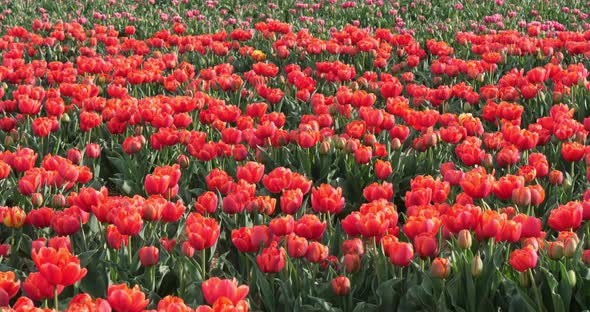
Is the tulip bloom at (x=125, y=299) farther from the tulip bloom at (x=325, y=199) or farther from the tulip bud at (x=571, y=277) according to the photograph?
the tulip bud at (x=571, y=277)

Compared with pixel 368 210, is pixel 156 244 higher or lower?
lower

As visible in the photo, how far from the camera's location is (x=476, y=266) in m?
2.55

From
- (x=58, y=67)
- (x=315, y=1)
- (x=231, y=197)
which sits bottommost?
(x=315, y=1)

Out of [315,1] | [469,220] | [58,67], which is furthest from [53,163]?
[315,1]

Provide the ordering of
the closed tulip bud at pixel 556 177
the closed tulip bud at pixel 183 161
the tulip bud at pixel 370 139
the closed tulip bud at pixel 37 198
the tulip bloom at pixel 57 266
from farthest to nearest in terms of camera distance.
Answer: the tulip bud at pixel 370 139
the closed tulip bud at pixel 183 161
the closed tulip bud at pixel 556 177
the closed tulip bud at pixel 37 198
the tulip bloom at pixel 57 266

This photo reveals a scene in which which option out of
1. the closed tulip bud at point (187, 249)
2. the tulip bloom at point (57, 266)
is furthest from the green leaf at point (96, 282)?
the tulip bloom at point (57, 266)

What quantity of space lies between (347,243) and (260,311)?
16.4 inches

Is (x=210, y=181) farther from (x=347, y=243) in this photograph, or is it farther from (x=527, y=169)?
(x=527, y=169)

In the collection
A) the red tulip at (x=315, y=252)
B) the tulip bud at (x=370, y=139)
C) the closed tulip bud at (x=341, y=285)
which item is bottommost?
the tulip bud at (x=370, y=139)

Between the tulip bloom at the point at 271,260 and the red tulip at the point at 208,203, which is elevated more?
the tulip bloom at the point at 271,260

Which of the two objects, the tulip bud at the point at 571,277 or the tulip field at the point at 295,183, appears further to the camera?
the tulip field at the point at 295,183

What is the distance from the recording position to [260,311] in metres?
2.88

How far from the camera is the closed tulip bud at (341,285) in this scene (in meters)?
2.61

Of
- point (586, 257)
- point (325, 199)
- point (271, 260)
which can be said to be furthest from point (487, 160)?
point (271, 260)
